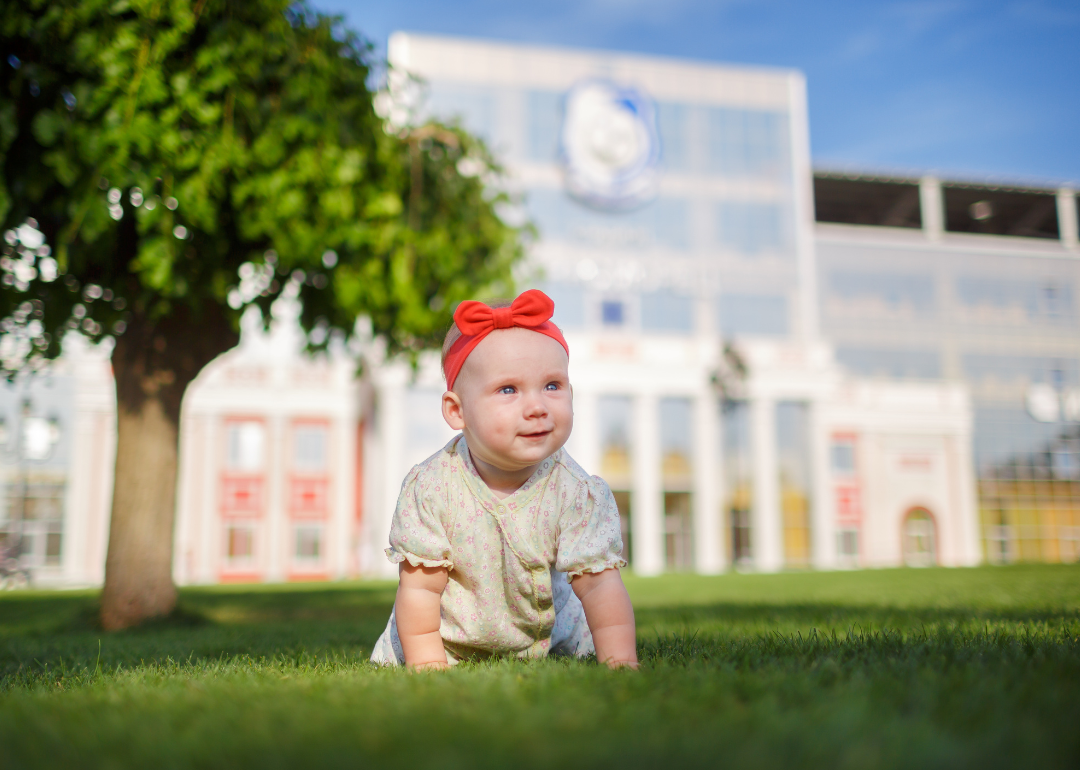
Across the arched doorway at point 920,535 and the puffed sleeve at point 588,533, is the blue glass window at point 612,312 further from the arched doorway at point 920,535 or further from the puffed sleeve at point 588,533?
the puffed sleeve at point 588,533

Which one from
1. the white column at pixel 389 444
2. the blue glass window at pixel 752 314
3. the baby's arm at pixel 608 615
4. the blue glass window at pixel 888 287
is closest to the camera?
the baby's arm at pixel 608 615

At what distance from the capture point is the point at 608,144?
125ft

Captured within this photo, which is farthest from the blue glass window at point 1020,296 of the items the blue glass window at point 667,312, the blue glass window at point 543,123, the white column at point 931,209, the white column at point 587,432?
the blue glass window at point 543,123

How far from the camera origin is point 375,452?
35750 millimetres

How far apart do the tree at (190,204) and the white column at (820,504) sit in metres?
31.3

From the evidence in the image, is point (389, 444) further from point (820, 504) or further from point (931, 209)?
point (931, 209)

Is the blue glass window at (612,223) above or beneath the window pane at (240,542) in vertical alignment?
above

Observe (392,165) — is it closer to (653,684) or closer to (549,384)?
(549,384)

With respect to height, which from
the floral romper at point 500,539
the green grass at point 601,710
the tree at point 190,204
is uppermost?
the tree at point 190,204

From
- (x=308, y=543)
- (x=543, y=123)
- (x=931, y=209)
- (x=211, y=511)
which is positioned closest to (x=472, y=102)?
(x=543, y=123)

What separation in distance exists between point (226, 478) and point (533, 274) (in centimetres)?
2941

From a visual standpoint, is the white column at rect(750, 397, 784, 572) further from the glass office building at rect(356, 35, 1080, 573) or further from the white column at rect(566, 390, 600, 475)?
the white column at rect(566, 390, 600, 475)

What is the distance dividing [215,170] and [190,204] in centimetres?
27

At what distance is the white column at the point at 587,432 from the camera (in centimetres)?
3497
